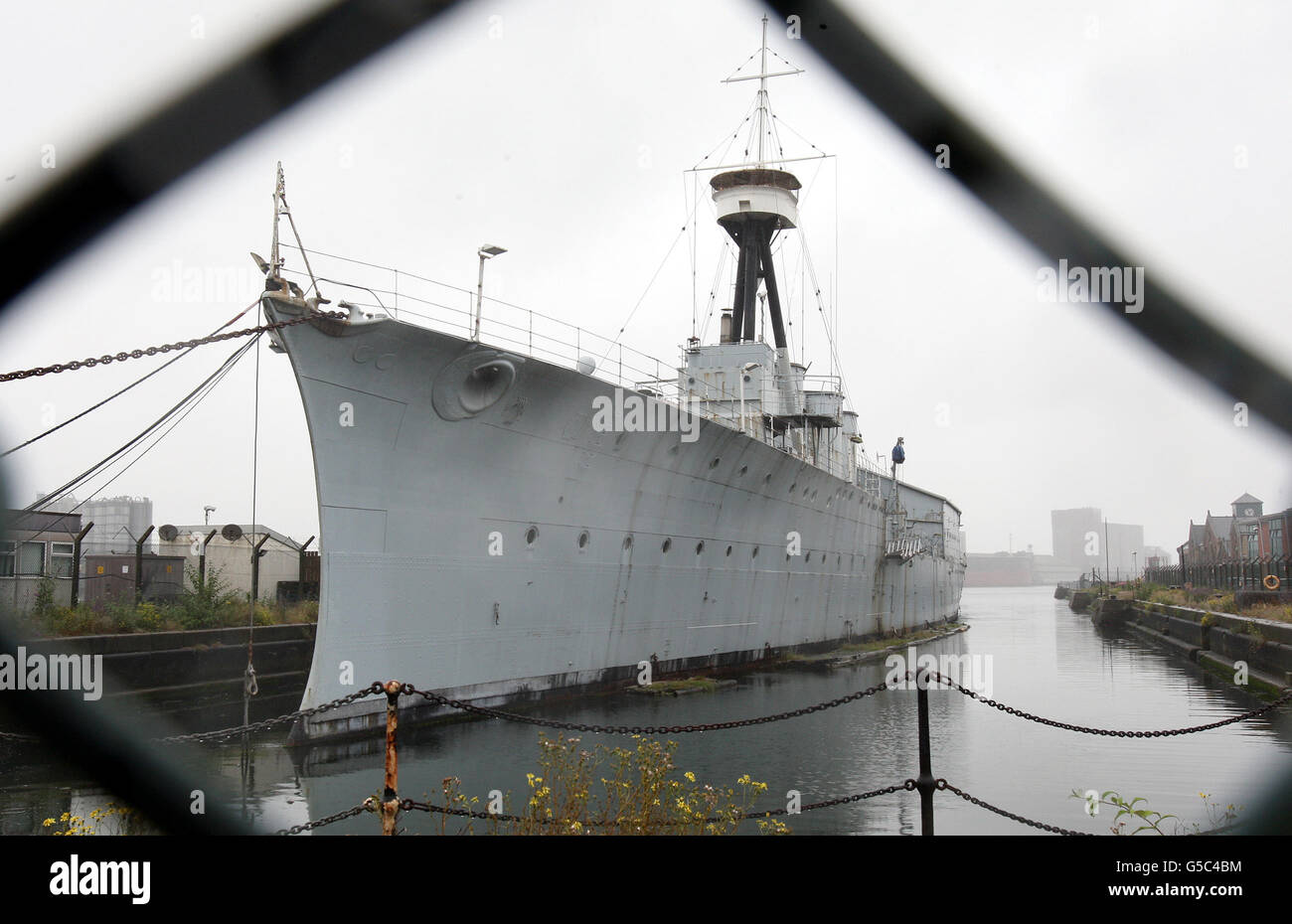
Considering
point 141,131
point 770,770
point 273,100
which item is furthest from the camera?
point 770,770

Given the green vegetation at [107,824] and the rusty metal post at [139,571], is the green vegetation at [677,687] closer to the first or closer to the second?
the green vegetation at [107,824]

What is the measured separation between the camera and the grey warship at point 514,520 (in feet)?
38.7

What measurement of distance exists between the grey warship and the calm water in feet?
3.79

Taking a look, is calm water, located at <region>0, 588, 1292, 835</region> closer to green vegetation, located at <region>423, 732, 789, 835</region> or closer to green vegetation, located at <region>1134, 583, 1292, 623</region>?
green vegetation, located at <region>423, 732, 789, 835</region>

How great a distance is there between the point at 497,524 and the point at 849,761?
611 centimetres

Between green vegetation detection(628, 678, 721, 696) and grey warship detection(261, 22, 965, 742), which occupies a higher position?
grey warship detection(261, 22, 965, 742)

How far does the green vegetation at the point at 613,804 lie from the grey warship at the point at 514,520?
9.93 feet

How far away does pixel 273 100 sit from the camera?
5.54m

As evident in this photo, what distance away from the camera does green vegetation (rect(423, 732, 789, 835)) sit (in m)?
5.96

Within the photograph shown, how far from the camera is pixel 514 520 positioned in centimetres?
1392

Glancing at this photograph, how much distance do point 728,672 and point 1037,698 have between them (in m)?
6.64

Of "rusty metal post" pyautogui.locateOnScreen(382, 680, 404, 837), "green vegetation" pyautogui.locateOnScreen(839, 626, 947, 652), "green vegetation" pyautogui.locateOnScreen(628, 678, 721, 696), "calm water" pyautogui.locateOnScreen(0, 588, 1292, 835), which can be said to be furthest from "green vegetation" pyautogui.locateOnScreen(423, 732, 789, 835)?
"green vegetation" pyautogui.locateOnScreen(839, 626, 947, 652)
